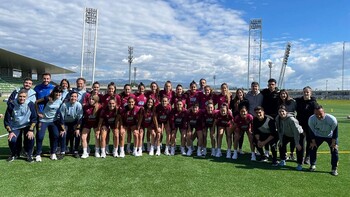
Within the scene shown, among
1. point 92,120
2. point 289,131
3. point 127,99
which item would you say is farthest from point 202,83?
point 92,120

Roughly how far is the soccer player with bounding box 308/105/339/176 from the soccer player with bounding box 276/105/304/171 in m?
0.22

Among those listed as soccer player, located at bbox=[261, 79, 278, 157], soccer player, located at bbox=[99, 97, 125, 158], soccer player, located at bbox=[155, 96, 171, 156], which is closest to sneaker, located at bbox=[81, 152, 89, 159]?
soccer player, located at bbox=[99, 97, 125, 158]

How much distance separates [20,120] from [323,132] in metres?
5.96

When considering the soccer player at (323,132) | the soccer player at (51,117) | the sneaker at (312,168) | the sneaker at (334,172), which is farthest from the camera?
the soccer player at (51,117)

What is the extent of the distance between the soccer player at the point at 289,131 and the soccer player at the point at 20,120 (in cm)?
501

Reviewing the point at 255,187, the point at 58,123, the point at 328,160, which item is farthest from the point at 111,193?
the point at 328,160

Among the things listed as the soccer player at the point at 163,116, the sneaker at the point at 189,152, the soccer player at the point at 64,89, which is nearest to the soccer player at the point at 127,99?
the soccer player at the point at 163,116

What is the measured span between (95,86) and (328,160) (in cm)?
554

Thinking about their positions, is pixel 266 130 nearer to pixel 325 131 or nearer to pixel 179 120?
pixel 325 131

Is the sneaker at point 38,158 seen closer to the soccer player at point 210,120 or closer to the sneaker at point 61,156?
the sneaker at point 61,156

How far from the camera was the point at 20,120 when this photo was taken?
568 cm

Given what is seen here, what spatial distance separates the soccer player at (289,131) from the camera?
576 cm

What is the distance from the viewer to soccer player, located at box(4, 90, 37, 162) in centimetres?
565

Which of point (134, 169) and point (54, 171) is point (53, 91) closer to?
point (54, 171)
